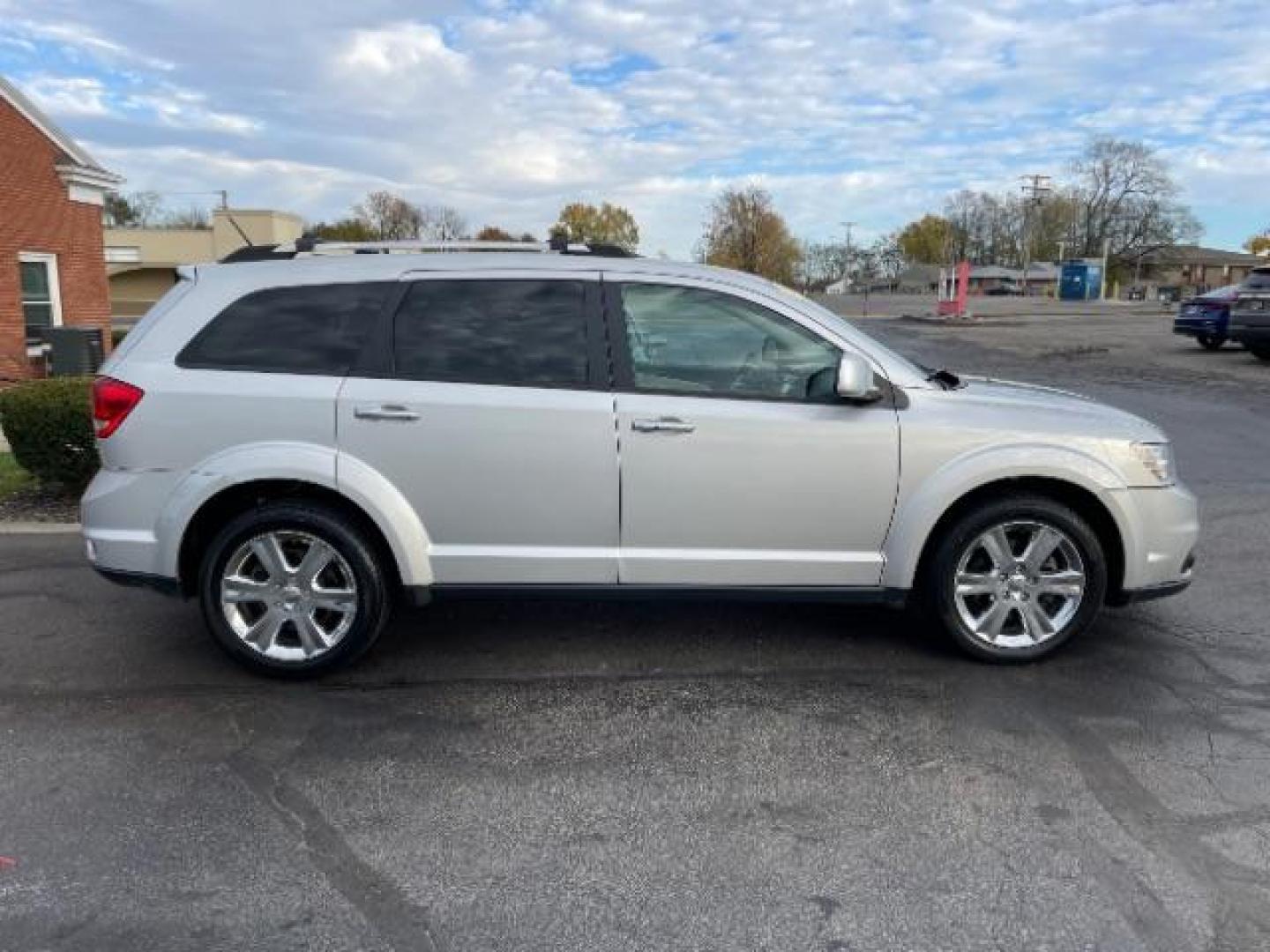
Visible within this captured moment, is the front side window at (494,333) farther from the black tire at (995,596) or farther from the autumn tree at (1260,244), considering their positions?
the autumn tree at (1260,244)

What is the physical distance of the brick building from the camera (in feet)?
52.7

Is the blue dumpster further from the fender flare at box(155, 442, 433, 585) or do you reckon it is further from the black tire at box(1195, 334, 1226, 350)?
the fender flare at box(155, 442, 433, 585)

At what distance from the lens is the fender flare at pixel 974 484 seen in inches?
165

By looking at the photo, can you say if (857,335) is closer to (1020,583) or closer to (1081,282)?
(1020,583)

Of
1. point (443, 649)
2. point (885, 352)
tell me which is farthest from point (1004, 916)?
point (443, 649)

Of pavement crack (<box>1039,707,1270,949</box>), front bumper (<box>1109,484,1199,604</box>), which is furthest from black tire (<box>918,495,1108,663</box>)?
pavement crack (<box>1039,707,1270,949</box>)

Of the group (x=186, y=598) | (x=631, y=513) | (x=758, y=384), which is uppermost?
(x=758, y=384)

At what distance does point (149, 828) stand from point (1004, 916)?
2.61 m

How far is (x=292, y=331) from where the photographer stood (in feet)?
13.9

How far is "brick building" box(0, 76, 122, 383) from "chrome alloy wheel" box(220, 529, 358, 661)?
14.2 meters

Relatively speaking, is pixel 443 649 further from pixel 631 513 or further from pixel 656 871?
pixel 656 871

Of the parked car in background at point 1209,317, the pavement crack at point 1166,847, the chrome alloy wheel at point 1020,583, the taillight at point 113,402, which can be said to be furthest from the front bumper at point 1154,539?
the parked car in background at point 1209,317

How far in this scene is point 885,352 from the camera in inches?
172

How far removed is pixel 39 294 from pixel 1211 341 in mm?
23685
